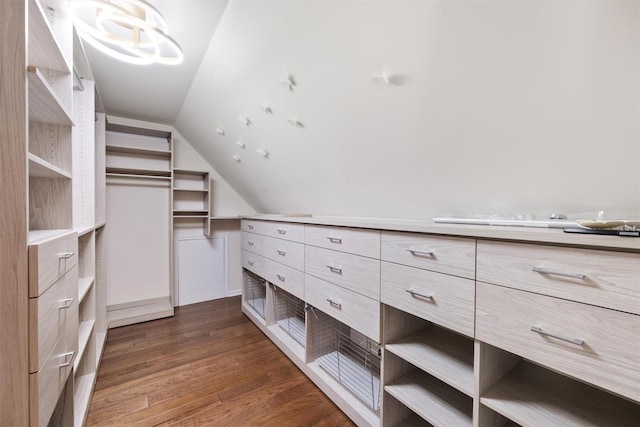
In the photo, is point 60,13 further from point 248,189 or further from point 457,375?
point 457,375

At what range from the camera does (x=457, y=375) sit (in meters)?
1.07

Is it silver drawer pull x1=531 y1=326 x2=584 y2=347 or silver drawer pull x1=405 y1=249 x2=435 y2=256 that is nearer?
silver drawer pull x1=531 y1=326 x2=584 y2=347

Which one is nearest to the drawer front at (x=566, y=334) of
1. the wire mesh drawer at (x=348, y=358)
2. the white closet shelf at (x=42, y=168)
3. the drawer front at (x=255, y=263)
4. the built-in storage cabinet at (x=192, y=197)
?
the wire mesh drawer at (x=348, y=358)

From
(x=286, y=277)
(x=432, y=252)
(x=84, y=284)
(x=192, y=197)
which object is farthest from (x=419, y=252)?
(x=192, y=197)

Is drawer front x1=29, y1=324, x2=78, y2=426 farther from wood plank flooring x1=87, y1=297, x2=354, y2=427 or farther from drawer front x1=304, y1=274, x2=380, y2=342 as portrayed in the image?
drawer front x1=304, y1=274, x2=380, y2=342

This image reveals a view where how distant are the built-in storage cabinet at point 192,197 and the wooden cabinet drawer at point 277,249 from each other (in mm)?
805

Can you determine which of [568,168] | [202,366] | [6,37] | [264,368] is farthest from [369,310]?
[6,37]

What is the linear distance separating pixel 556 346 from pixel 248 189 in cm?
294

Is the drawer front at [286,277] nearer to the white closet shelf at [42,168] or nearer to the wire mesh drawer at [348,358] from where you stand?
the wire mesh drawer at [348,358]

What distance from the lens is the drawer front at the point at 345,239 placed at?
133 cm

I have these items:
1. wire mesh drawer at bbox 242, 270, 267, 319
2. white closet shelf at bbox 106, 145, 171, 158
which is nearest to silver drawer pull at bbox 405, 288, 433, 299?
wire mesh drawer at bbox 242, 270, 267, 319

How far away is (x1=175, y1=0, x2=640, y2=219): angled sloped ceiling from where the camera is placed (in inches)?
30.0

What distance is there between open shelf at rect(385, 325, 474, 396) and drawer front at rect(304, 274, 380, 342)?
0.13 m

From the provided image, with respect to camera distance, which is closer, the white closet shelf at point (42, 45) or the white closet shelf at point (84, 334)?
the white closet shelf at point (42, 45)
